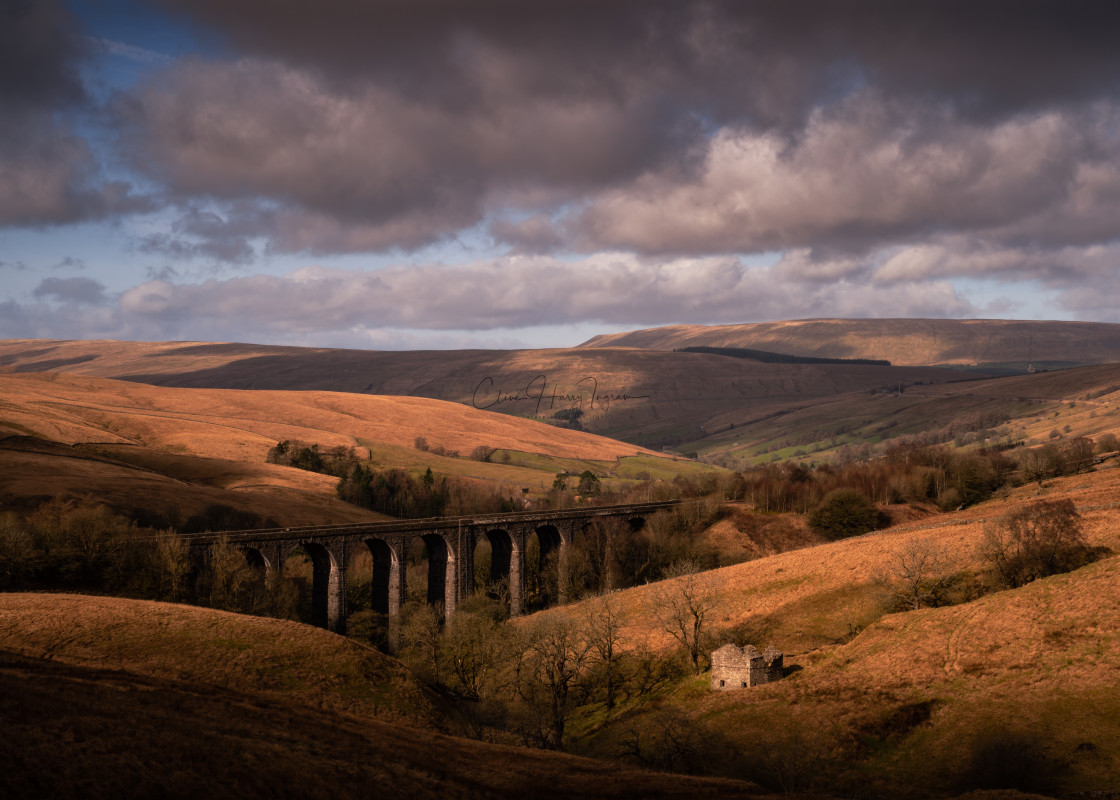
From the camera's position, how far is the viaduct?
81750 mm

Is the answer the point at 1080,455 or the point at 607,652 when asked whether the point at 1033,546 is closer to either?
the point at 607,652

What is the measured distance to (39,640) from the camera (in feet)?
149

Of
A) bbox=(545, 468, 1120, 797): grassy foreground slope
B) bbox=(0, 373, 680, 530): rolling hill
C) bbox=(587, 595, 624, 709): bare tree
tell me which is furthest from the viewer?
bbox=(0, 373, 680, 530): rolling hill

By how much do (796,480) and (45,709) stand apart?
414 feet

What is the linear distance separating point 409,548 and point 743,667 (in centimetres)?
4669

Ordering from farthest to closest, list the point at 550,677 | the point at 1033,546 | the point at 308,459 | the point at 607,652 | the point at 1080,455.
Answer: the point at 308,459
the point at 1080,455
the point at 607,652
the point at 1033,546
the point at 550,677

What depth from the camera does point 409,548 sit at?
91.6 metres

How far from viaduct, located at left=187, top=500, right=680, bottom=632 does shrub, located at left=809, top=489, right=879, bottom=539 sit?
27.5m

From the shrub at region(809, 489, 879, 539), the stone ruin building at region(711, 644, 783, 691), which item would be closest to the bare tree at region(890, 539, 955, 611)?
the stone ruin building at region(711, 644, 783, 691)

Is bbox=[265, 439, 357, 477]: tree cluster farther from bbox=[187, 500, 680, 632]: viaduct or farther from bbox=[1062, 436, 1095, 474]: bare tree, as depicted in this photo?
bbox=[1062, 436, 1095, 474]: bare tree

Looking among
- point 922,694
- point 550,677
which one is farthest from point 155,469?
point 922,694

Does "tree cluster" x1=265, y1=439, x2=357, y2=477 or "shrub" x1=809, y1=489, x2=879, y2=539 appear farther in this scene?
"tree cluster" x1=265, y1=439, x2=357, y2=477

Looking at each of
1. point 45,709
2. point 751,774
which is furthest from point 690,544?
point 45,709

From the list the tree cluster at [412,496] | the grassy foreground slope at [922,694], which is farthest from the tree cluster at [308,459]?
the grassy foreground slope at [922,694]
